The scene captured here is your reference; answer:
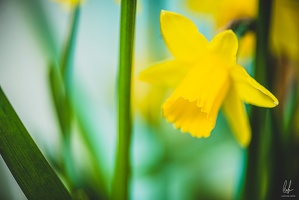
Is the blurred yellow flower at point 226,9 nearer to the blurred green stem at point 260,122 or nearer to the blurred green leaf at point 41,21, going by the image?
the blurred green stem at point 260,122

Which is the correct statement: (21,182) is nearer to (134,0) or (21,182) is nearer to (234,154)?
(134,0)

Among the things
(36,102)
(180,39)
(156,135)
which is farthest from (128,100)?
(36,102)

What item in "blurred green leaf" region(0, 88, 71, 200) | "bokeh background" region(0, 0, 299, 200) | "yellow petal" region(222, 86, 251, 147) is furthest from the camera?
"bokeh background" region(0, 0, 299, 200)

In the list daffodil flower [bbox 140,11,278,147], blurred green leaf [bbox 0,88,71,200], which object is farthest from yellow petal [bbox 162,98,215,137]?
Result: blurred green leaf [bbox 0,88,71,200]

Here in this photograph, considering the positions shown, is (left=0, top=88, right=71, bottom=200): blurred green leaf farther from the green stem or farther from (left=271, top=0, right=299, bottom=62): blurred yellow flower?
(left=271, top=0, right=299, bottom=62): blurred yellow flower

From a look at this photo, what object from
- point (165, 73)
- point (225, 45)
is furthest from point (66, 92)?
point (225, 45)

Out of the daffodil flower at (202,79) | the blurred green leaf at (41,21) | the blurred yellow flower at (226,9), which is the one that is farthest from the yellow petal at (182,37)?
the blurred green leaf at (41,21)

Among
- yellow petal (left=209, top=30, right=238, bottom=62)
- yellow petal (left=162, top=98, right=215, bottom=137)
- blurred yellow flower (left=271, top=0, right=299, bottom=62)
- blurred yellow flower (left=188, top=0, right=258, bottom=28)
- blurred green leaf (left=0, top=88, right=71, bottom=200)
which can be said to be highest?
blurred yellow flower (left=188, top=0, right=258, bottom=28)
